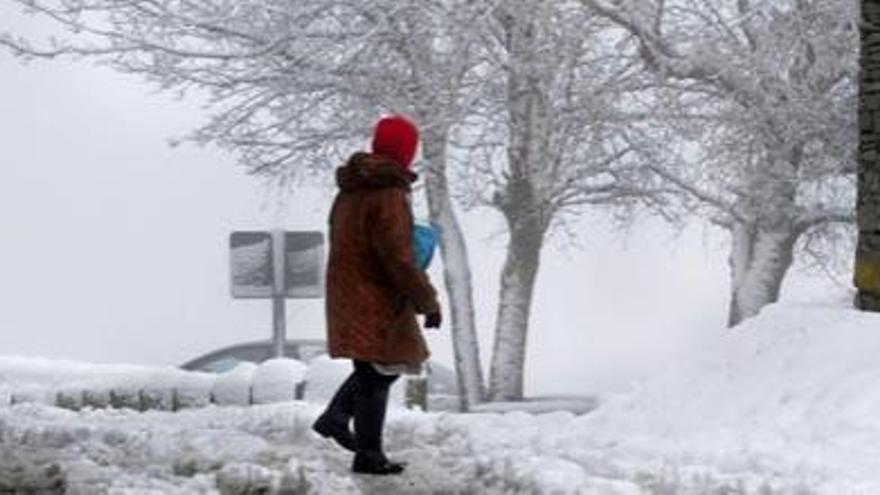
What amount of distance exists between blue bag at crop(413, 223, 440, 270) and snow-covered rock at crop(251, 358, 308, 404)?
9346 millimetres

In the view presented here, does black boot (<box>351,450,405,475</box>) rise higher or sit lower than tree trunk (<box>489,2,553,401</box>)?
lower

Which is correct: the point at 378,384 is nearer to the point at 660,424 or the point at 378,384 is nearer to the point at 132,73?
the point at 660,424

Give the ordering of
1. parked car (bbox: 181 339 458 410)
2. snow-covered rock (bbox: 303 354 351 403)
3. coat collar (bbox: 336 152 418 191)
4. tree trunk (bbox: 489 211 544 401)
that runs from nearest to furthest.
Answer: coat collar (bbox: 336 152 418 191) < snow-covered rock (bbox: 303 354 351 403) < tree trunk (bbox: 489 211 544 401) < parked car (bbox: 181 339 458 410)

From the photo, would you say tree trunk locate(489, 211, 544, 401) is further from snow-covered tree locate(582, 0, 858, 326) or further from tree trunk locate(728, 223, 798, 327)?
tree trunk locate(728, 223, 798, 327)

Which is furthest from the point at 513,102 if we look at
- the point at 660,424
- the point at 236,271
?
the point at 660,424

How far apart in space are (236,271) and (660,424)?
364 inches

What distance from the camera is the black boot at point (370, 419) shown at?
7832 millimetres

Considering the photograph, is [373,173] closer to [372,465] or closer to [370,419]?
[370,419]

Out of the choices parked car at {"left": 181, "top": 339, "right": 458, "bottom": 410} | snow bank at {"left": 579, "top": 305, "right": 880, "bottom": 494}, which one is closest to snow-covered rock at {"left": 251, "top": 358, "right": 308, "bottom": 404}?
snow bank at {"left": 579, "top": 305, "right": 880, "bottom": 494}

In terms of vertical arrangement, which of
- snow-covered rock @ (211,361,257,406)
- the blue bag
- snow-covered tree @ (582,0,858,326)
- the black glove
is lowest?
snow-covered rock @ (211,361,257,406)

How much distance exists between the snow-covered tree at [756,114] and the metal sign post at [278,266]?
401 cm

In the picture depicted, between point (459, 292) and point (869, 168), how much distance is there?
37.9 ft

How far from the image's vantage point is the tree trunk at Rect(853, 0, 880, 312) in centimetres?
1008

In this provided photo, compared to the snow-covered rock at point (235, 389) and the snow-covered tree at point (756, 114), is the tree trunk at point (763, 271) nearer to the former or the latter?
the snow-covered tree at point (756, 114)
